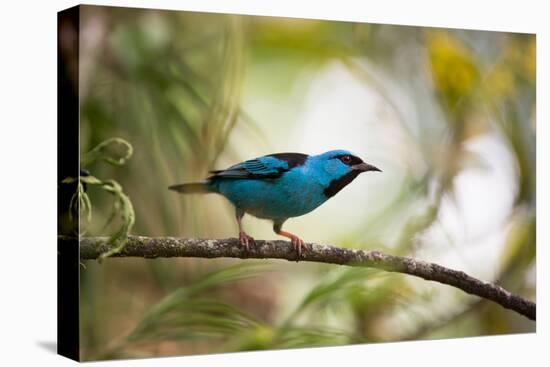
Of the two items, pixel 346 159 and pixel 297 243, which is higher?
pixel 346 159

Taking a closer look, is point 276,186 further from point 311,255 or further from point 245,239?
point 311,255

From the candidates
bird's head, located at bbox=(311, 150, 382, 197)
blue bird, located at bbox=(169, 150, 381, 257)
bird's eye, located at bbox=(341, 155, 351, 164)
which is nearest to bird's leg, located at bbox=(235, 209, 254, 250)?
blue bird, located at bbox=(169, 150, 381, 257)

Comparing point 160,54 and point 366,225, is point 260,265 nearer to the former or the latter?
point 366,225

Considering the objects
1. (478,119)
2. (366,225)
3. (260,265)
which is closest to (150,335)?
(260,265)

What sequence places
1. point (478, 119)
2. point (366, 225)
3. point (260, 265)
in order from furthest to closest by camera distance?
1. point (478, 119)
2. point (366, 225)
3. point (260, 265)

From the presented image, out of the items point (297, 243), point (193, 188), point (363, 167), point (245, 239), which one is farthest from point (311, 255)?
point (193, 188)

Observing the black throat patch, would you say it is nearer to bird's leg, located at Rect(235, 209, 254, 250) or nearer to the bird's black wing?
the bird's black wing

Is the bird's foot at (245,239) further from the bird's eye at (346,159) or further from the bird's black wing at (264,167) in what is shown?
the bird's eye at (346,159)
